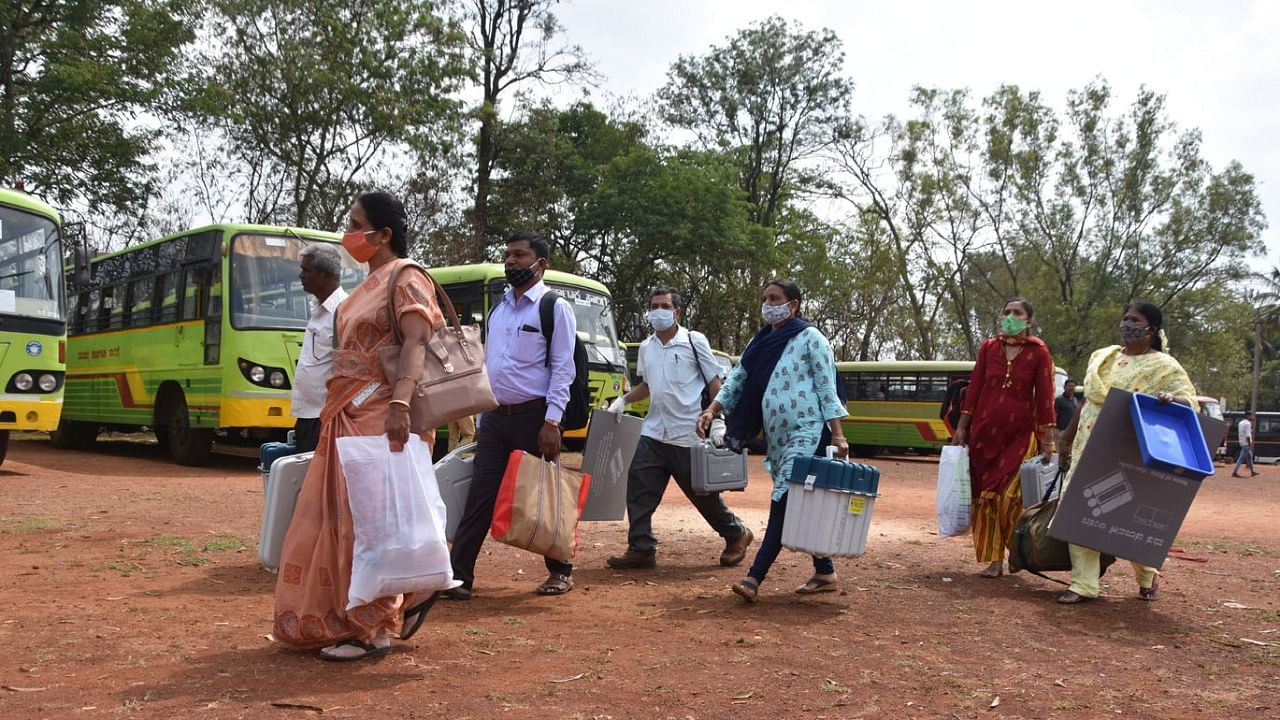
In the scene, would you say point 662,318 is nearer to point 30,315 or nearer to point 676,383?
point 676,383

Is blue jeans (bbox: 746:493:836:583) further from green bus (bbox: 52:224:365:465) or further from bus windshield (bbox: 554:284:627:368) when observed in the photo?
bus windshield (bbox: 554:284:627:368)

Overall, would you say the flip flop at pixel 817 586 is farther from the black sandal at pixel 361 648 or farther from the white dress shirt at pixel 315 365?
the white dress shirt at pixel 315 365

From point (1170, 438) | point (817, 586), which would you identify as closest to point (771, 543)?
point (817, 586)

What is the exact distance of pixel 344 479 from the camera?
13.2ft

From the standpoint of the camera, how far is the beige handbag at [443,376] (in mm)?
4133

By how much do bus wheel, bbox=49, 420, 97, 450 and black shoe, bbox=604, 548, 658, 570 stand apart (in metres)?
13.6

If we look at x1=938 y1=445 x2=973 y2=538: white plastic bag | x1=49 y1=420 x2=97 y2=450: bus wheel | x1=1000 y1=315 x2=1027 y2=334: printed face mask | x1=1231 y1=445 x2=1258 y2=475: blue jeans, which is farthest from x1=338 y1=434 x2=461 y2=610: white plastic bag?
x1=1231 y1=445 x2=1258 y2=475: blue jeans

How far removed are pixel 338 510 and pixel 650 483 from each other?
3.22m

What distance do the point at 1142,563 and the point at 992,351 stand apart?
1.77 metres

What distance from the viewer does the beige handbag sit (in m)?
4.13

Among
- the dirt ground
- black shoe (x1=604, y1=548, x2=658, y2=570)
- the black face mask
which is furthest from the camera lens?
black shoe (x1=604, y1=548, x2=658, y2=570)

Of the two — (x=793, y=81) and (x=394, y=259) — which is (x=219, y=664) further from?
(x=793, y=81)

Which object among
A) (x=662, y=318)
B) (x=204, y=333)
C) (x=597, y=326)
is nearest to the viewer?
(x=662, y=318)

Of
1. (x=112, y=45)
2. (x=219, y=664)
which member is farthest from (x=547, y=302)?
(x=112, y=45)
